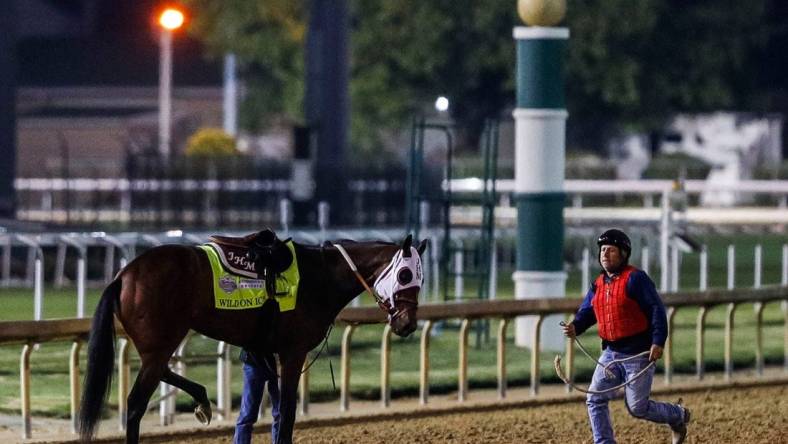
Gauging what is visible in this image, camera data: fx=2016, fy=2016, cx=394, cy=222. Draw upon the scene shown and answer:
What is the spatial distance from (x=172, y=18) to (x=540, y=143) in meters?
6.66

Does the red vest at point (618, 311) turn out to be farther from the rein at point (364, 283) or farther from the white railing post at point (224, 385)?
the white railing post at point (224, 385)

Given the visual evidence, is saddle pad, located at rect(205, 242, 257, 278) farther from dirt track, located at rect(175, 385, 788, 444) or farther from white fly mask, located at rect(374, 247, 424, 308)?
dirt track, located at rect(175, 385, 788, 444)

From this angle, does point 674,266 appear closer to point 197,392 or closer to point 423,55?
point 197,392

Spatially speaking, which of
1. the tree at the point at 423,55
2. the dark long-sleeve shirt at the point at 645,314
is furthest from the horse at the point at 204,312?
the tree at the point at 423,55

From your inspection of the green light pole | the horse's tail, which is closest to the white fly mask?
the horse's tail

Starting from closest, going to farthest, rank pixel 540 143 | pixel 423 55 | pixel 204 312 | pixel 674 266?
pixel 204 312
pixel 540 143
pixel 674 266
pixel 423 55

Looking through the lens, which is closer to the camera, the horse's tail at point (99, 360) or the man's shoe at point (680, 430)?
the horse's tail at point (99, 360)

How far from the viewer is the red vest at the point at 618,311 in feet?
30.2

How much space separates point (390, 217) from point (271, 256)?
17.2 metres

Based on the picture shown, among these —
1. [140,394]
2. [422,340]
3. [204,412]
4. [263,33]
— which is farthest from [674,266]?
[263,33]

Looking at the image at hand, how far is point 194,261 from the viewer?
9117mm

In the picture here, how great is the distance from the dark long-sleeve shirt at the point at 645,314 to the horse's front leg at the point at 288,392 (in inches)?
54.7

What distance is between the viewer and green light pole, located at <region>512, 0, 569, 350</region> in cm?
1552

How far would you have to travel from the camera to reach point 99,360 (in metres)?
9.02
